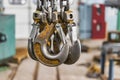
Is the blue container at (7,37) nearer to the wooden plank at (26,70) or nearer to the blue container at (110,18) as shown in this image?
the wooden plank at (26,70)

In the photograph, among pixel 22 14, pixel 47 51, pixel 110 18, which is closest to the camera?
pixel 47 51

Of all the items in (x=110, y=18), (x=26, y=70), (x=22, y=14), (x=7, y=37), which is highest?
(x=22, y=14)

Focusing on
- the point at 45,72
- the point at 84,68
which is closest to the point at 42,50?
the point at 45,72

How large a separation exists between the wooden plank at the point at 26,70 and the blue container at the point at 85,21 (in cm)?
236

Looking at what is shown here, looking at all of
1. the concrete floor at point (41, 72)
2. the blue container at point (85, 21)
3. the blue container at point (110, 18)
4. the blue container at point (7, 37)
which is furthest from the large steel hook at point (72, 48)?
the blue container at point (110, 18)

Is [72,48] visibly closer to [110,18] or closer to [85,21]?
[85,21]

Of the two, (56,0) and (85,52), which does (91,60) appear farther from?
(56,0)

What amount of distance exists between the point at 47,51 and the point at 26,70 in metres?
3.38

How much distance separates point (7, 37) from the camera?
17.5 ft

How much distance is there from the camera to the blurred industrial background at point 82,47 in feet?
15.3

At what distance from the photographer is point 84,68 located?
5.30 meters

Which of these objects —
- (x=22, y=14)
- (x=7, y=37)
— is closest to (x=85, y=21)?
(x=22, y=14)

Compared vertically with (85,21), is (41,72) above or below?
below

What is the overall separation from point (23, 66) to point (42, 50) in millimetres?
3718
